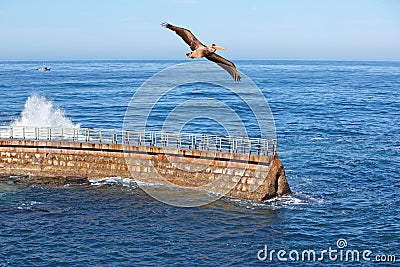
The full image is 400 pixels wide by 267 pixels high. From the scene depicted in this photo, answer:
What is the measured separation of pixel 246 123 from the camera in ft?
191

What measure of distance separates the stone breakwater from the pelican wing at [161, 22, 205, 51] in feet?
46.1

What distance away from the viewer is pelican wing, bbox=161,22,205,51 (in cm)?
1323

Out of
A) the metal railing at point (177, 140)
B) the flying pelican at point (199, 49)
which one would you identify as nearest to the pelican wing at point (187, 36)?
the flying pelican at point (199, 49)

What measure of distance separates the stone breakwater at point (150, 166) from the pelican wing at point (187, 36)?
1407 centimetres

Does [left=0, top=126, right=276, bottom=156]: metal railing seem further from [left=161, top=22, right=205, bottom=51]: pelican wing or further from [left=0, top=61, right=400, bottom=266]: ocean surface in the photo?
[left=161, top=22, right=205, bottom=51]: pelican wing

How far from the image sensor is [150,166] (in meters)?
30.2

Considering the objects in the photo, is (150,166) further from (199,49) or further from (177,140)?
(199,49)

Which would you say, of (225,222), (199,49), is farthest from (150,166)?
(199,49)

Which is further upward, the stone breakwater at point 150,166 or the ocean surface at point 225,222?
the stone breakwater at point 150,166

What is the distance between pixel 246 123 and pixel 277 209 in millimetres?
32368

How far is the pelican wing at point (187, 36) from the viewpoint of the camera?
1323 cm

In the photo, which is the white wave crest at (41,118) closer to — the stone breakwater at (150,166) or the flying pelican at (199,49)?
the stone breakwater at (150,166)

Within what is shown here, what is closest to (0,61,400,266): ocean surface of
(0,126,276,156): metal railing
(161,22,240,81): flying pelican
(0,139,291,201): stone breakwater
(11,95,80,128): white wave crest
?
(0,139,291,201): stone breakwater

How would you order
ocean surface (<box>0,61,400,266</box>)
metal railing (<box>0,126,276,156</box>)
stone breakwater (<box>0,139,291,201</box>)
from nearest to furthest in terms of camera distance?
ocean surface (<box>0,61,400,266</box>), stone breakwater (<box>0,139,291,201</box>), metal railing (<box>0,126,276,156</box>)
